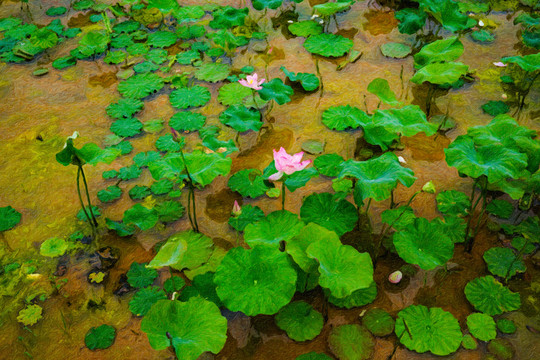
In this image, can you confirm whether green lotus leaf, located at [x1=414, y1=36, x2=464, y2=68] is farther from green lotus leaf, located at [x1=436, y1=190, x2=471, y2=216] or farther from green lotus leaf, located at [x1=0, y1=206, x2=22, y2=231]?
green lotus leaf, located at [x1=0, y1=206, x2=22, y2=231]

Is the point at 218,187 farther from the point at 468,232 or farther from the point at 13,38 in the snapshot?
the point at 13,38

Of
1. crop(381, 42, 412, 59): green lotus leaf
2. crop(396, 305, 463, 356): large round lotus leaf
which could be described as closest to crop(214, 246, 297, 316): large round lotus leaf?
crop(396, 305, 463, 356): large round lotus leaf

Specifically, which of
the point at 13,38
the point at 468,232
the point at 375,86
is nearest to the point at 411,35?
the point at 375,86

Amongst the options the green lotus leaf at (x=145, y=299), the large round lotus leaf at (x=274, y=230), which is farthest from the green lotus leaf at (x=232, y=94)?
the green lotus leaf at (x=145, y=299)

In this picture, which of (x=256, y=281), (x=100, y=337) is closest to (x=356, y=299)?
(x=256, y=281)

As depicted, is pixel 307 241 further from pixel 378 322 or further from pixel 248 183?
pixel 248 183

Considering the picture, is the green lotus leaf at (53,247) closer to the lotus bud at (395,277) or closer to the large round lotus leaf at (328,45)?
the lotus bud at (395,277)
